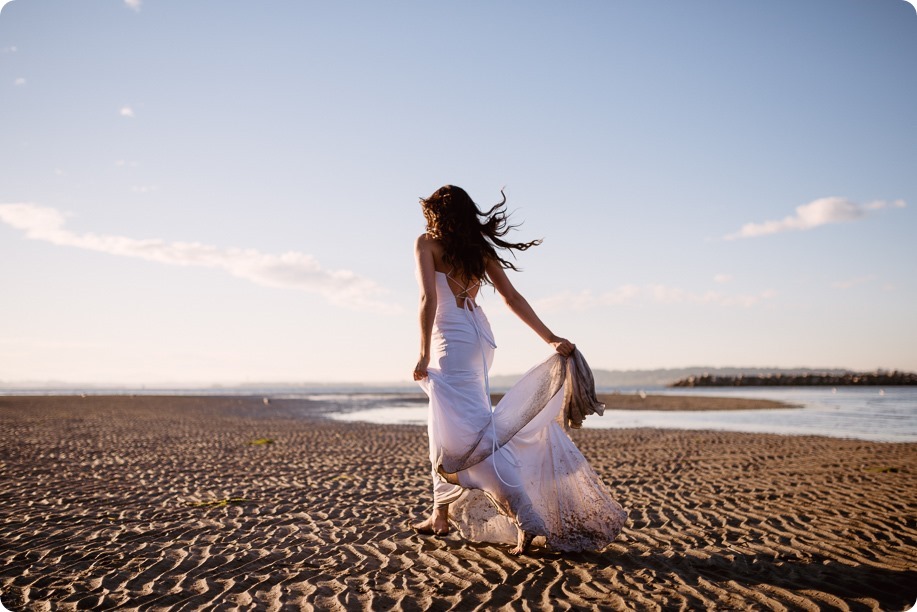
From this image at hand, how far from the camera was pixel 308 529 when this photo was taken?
5578 mm

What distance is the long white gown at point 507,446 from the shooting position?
445 cm

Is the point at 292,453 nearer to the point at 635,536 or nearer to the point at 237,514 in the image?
the point at 237,514

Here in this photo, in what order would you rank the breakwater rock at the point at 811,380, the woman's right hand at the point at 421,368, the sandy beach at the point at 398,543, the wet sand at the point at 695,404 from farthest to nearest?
the breakwater rock at the point at 811,380 < the wet sand at the point at 695,404 < the woman's right hand at the point at 421,368 < the sandy beach at the point at 398,543

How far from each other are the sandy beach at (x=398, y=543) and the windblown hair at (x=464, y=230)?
2291 millimetres

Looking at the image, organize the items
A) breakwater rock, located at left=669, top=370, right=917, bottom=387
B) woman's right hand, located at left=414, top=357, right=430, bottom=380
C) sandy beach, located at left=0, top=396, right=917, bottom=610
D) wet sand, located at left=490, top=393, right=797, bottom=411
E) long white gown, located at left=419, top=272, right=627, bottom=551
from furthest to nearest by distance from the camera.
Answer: breakwater rock, located at left=669, top=370, right=917, bottom=387
wet sand, located at left=490, top=393, right=797, bottom=411
woman's right hand, located at left=414, top=357, right=430, bottom=380
long white gown, located at left=419, top=272, right=627, bottom=551
sandy beach, located at left=0, top=396, right=917, bottom=610

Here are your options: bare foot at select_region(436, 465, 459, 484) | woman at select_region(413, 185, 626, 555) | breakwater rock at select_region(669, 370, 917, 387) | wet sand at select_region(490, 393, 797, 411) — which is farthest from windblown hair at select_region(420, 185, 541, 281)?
breakwater rock at select_region(669, 370, 917, 387)

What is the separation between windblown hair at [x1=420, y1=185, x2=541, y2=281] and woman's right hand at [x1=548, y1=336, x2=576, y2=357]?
695 mm

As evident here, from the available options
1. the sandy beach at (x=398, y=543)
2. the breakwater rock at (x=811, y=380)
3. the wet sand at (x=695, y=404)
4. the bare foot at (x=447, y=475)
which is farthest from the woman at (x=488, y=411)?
the breakwater rock at (x=811, y=380)

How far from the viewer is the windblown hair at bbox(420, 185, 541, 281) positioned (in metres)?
4.73

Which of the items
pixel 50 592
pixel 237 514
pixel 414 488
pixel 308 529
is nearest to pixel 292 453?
pixel 414 488

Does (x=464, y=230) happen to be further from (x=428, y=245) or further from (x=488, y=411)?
(x=488, y=411)

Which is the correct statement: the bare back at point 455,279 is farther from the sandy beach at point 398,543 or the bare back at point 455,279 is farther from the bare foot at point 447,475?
the sandy beach at point 398,543

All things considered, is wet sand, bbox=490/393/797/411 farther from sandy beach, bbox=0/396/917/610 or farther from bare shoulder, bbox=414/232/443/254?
bare shoulder, bbox=414/232/443/254

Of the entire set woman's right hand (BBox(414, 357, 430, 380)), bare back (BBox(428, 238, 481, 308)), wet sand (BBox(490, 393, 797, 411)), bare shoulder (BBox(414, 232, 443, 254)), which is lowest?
wet sand (BBox(490, 393, 797, 411))
